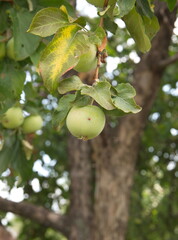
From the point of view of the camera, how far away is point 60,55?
42.2 inches

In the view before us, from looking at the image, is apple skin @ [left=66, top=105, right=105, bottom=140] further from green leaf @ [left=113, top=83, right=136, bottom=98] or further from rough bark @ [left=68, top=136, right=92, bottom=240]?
rough bark @ [left=68, top=136, right=92, bottom=240]

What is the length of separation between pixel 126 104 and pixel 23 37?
582 millimetres

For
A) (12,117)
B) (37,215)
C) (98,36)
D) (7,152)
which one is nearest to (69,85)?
(98,36)

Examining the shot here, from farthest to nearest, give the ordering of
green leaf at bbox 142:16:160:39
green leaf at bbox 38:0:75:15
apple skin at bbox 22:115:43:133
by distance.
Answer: apple skin at bbox 22:115:43:133 < green leaf at bbox 38:0:75:15 < green leaf at bbox 142:16:160:39

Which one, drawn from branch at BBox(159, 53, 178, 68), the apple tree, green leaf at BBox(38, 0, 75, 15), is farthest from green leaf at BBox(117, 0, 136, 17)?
branch at BBox(159, 53, 178, 68)

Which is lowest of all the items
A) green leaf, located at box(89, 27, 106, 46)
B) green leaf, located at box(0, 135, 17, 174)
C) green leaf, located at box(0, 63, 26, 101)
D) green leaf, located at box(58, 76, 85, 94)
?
green leaf, located at box(0, 135, 17, 174)

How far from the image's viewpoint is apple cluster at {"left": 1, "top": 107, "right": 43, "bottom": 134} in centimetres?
191

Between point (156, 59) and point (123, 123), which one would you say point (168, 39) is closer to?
point (156, 59)

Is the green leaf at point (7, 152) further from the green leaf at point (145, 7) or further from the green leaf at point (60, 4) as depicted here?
the green leaf at point (145, 7)

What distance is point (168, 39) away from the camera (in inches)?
146

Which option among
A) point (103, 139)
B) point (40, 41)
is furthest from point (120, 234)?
point (40, 41)

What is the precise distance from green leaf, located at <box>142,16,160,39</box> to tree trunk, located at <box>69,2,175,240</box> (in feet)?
7.10

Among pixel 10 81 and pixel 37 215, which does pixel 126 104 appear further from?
pixel 37 215

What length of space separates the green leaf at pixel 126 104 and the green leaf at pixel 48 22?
247 millimetres
